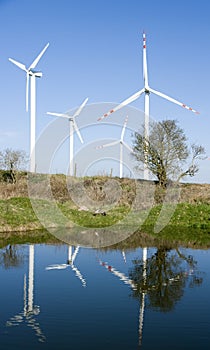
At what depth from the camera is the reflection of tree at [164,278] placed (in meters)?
14.2

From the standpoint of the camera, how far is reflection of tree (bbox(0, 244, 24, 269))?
19.9 m

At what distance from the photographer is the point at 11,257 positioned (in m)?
21.5

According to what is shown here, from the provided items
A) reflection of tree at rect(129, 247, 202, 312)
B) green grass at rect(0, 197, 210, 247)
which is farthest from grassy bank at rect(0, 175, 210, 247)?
reflection of tree at rect(129, 247, 202, 312)

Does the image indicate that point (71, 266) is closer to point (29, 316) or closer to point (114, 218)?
point (29, 316)

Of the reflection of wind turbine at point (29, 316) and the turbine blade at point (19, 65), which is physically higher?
the turbine blade at point (19, 65)

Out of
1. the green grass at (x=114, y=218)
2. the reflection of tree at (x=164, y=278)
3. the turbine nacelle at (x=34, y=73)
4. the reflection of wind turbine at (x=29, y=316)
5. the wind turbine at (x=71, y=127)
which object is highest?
the turbine nacelle at (x=34, y=73)

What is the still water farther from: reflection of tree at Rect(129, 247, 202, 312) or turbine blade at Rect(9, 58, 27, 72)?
turbine blade at Rect(9, 58, 27, 72)

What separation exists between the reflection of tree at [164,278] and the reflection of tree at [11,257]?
5469mm

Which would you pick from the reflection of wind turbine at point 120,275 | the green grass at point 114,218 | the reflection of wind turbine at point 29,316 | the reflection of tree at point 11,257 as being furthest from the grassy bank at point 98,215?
the reflection of wind turbine at point 29,316

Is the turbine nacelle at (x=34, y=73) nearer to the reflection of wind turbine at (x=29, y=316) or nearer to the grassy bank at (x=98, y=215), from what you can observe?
the grassy bank at (x=98, y=215)

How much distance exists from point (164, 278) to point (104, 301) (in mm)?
3990

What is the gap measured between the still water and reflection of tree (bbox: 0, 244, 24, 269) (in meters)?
0.05

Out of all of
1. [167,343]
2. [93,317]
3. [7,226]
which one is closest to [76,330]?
[93,317]

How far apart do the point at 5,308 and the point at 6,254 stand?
9245mm
